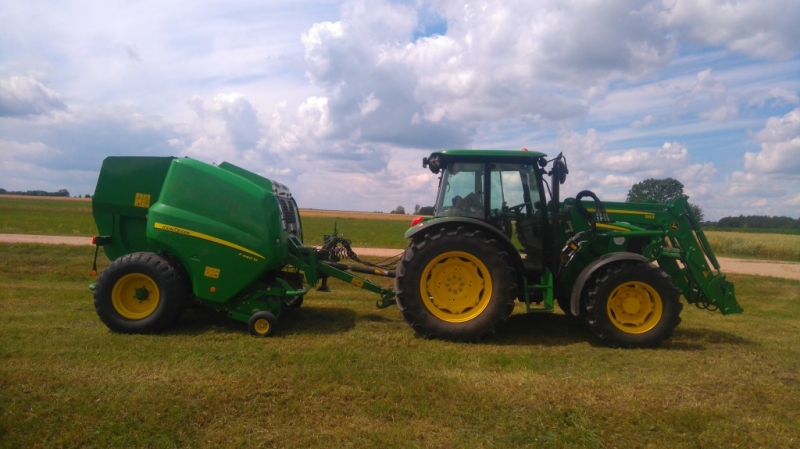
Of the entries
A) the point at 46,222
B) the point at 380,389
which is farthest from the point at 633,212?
the point at 46,222

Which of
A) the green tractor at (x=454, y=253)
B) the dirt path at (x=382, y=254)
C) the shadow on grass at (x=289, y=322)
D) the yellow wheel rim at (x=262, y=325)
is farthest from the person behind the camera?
the dirt path at (x=382, y=254)

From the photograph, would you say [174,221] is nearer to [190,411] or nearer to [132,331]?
[132,331]

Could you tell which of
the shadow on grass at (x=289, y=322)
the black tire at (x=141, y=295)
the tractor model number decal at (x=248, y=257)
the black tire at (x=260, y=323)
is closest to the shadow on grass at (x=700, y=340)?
the shadow on grass at (x=289, y=322)

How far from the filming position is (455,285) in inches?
246

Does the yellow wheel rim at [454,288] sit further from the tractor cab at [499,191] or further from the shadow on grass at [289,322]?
the shadow on grass at [289,322]

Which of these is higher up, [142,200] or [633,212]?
[633,212]

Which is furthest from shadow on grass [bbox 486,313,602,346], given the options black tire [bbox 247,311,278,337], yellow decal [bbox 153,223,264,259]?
yellow decal [bbox 153,223,264,259]

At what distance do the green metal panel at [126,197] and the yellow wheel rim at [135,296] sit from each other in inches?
30.3

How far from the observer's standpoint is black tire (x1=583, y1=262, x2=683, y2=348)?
5973 millimetres

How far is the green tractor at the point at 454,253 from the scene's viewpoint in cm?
607

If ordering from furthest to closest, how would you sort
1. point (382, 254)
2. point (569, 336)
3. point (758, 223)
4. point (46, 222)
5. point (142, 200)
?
point (758, 223) → point (46, 222) → point (382, 254) → point (142, 200) → point (569, 336)

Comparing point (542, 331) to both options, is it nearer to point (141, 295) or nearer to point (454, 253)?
point (454, 253)

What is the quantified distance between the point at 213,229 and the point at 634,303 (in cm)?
470

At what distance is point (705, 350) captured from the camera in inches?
232
